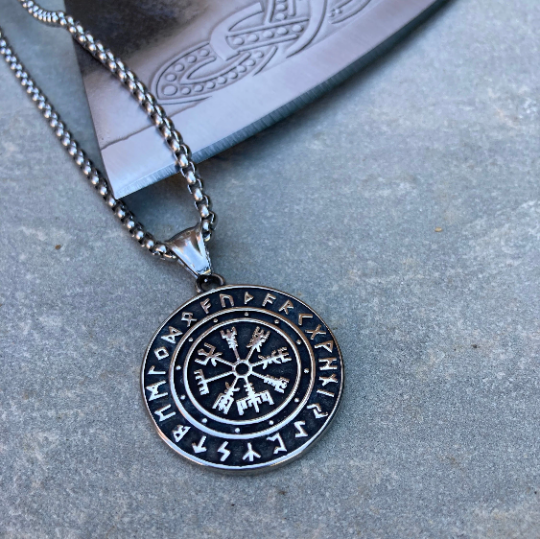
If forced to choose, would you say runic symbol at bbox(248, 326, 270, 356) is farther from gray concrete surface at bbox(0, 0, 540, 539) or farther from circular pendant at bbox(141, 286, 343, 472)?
gray concrete surface at bbox(0, 0, 540, 539)

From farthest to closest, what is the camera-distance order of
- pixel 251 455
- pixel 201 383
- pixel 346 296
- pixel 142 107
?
1. pixel 142 107
2. pixel 346 296
3. pixel 201 383
4. pixel 251 455

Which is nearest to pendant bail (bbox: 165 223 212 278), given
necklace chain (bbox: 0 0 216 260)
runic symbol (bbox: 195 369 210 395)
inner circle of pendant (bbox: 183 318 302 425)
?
necklace chain (bbox: 0 0 216 260)

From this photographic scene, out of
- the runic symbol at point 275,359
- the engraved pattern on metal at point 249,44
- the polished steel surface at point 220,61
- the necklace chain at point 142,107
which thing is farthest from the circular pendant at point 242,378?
the engraved pattern on metal at point 249,44

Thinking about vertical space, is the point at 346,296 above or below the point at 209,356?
below

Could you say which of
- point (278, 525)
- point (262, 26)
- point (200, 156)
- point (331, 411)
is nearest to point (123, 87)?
point (200, 156)

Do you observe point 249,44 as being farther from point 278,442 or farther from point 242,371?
point 278,442

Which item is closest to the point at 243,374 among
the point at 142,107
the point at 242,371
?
the point at 242,371
